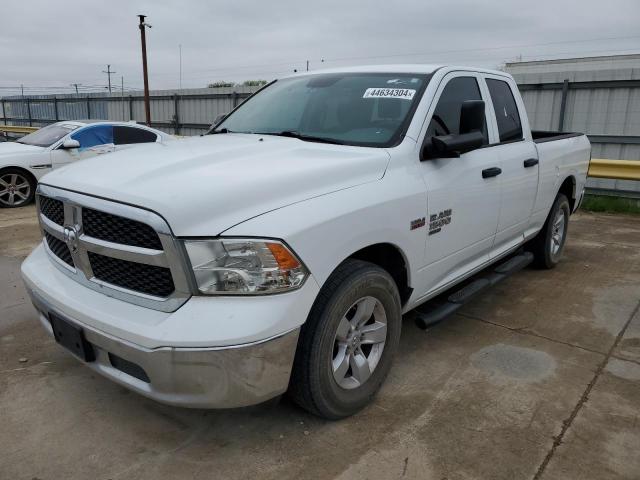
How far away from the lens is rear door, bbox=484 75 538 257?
4.07 meters

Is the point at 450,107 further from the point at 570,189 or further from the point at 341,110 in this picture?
the point at 570,189

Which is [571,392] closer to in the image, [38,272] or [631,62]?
[38,272]

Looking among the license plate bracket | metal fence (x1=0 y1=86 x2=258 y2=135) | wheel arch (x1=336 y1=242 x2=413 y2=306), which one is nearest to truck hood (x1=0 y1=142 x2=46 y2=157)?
metal fence (x1=0 y1=86 x2=258 y2=135)

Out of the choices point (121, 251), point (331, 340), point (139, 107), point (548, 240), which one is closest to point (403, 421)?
point (331, 340)

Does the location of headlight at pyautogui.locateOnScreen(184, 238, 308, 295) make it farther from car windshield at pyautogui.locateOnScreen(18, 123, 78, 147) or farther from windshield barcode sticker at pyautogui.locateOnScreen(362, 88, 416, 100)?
car windshield at pyautogui.locateOnScreen(18, 123, 78, 147)

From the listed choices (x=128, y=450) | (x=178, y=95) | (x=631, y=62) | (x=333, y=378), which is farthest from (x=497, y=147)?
(x=631, y=62)

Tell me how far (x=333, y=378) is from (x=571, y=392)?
1522 millimetres

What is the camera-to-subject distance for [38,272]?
289 cm

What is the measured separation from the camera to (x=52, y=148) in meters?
9.39

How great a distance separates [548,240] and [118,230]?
441cm

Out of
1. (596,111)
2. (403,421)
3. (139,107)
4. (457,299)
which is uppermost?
(596,111)

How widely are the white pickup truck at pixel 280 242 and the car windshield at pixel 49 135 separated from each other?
7233mm

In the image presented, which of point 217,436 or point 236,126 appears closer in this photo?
point 217,436

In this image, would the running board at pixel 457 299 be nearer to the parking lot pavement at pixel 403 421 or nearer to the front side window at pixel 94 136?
the parking lot pavement at pixel 403 421
